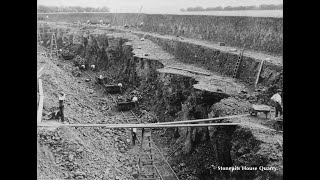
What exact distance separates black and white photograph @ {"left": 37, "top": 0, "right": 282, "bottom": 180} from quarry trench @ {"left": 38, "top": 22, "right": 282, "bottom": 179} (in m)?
0.05

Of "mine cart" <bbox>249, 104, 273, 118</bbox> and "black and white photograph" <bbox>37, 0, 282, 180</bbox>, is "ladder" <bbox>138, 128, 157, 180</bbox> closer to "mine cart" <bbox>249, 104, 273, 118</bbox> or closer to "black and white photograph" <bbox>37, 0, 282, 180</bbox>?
"black and white photograph" <bbox>37, 0, 282, 180</bbox>

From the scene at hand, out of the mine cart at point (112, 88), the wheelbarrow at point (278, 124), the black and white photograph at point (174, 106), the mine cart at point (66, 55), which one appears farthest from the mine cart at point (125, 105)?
the mine cart at point (66, 55)

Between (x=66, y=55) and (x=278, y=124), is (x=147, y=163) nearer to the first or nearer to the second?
(x=278, y=124)

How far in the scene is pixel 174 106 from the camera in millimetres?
19625

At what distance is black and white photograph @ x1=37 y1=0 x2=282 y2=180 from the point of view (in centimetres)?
1197

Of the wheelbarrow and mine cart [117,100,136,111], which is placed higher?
the wheelbarrow

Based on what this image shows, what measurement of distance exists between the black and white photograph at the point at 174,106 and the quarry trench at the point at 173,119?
0.17ft

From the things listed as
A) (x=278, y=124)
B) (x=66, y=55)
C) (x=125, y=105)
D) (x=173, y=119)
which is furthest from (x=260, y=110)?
(x=66, y=55)

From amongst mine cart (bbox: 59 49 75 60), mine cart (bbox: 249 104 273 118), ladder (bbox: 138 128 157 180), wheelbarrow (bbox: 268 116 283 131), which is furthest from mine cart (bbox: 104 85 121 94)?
wheelbarrow (bbox: 268 116 283 131)

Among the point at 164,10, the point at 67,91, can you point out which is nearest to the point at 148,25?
the point at 164,10

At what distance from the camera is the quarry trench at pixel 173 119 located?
11734 mm

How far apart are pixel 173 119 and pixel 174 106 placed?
0.84 metres
